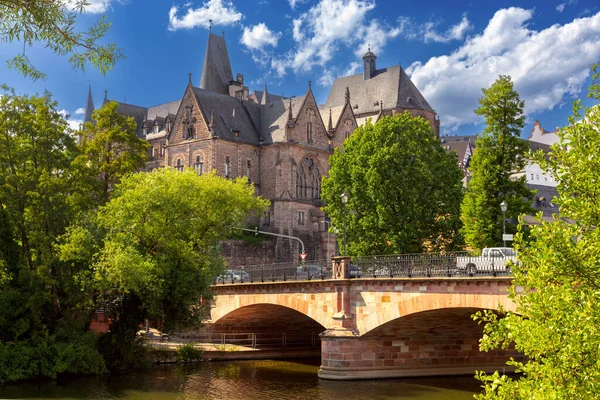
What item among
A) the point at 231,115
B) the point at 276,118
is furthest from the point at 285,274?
the point at 276,118

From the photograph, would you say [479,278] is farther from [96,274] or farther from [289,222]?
[289,222]

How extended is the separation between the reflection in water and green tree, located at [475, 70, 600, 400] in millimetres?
17535

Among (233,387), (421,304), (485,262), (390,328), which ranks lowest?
(233,387)

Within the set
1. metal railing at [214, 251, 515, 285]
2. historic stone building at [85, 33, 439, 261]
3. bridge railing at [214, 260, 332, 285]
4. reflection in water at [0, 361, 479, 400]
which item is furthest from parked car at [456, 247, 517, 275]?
historic stone building at [85, 33, 439, 261]

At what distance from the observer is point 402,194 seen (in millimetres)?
46000

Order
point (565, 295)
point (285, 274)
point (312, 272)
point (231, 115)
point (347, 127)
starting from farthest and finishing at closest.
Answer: point (347, 127), point (231, 115), point (285, 274), point (312, 272), point (565, 295)

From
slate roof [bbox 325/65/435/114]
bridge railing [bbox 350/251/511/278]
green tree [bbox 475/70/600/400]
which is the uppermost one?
slate roof [bbox 325/65/435/114]

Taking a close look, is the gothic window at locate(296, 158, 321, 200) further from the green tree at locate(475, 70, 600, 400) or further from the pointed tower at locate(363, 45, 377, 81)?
the green tree at locate(475, 70, 600, 400)

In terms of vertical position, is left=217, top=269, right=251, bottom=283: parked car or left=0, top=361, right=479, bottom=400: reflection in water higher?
left=217, top=269, right=251, bottom=283: parked car

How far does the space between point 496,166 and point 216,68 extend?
57708mm

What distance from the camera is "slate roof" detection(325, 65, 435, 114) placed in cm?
8900

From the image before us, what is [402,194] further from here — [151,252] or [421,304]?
[151,252]

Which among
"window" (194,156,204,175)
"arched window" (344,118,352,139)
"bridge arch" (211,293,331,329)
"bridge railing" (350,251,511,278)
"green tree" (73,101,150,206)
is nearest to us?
"bridge railing" (350,251,511,278)

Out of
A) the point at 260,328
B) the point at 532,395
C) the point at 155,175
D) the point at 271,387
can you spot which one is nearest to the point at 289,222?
the point at 260,328
